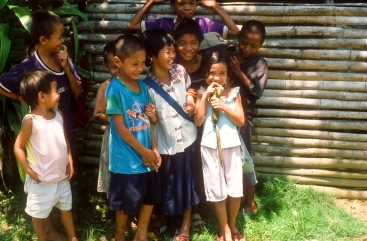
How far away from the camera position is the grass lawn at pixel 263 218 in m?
3.40

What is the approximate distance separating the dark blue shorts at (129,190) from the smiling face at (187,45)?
3.14ft

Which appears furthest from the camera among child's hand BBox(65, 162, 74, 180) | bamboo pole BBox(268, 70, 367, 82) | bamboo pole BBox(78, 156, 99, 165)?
bamboo pole BBox(78, 156, 99, 165)

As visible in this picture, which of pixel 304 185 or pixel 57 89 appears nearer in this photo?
pixel 57 89

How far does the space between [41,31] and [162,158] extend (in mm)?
1308

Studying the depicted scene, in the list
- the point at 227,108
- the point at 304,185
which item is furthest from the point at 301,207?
the point at 227,108

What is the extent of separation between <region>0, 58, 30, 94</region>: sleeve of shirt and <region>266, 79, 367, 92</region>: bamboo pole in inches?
88.6

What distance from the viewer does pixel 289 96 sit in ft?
12.8

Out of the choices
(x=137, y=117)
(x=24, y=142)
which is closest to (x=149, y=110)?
(x=137, y=117)

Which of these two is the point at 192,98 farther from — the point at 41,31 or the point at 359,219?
the point at 359,219

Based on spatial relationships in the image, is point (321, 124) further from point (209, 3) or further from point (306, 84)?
point (209, 3)

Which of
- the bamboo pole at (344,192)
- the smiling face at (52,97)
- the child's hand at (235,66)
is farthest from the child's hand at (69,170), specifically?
the bamboo pole at (344,192)

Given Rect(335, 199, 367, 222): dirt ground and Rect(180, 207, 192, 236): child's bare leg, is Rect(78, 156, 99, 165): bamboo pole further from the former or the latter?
Rect(335, 199, 367, 222): dirt ground

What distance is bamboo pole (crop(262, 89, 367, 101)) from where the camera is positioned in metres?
3.82

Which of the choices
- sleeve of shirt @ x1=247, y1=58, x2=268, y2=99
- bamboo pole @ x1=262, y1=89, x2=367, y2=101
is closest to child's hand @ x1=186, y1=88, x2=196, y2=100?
sleeve of shirt @ x1=247, y1=58, x2=268, y2=99
